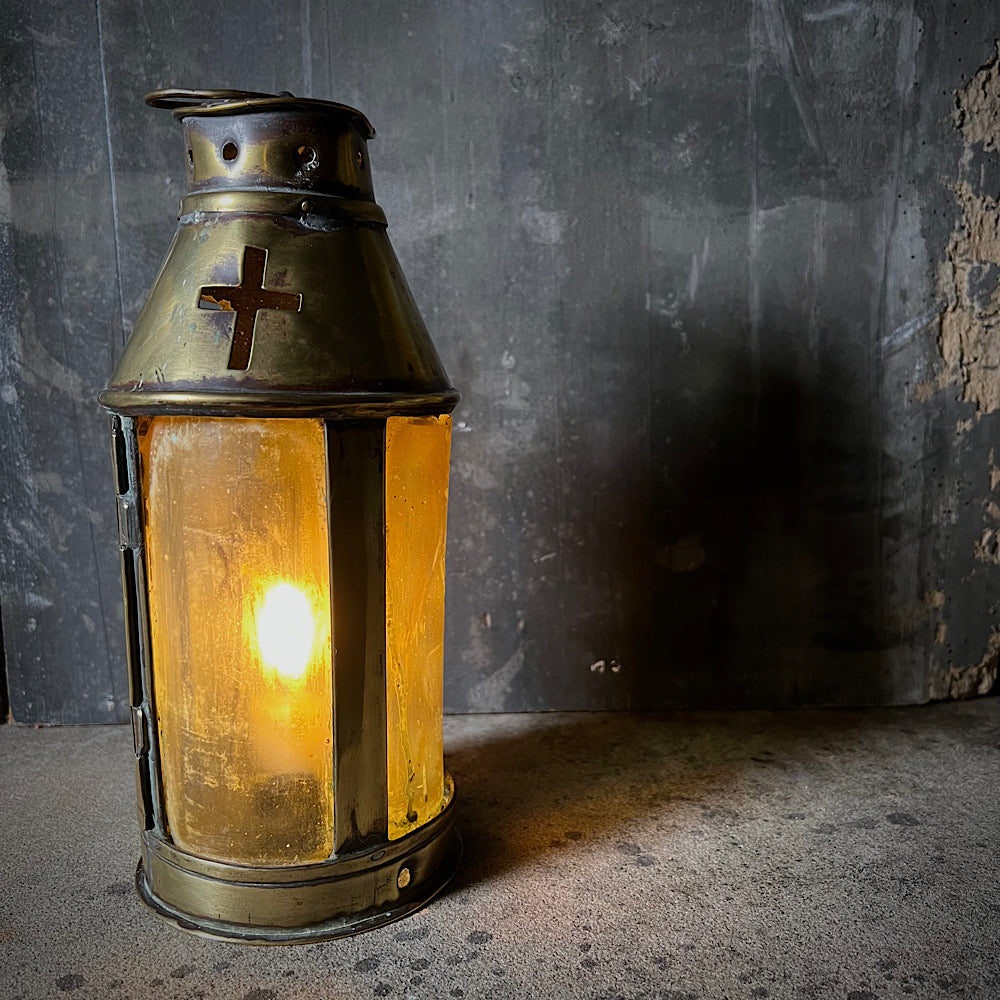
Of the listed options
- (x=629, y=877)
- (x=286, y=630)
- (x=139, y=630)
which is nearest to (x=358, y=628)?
(x=286, y=630)

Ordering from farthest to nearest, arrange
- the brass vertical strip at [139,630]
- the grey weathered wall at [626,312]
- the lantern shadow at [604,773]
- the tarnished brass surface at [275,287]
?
the grey weathered wall at [626,312] → the lantern shadow at [604,773] → the brass vertical strip at [139,630] → the tarnished brass surface at [275,287]

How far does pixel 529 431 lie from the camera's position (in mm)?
2391

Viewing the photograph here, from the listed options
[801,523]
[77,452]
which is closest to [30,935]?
[77,452]

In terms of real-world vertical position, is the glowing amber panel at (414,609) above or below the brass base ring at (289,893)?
above

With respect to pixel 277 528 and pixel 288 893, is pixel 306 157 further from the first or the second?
pixel 288 893

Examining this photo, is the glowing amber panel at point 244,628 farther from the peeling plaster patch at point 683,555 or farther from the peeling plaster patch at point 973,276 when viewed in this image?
the peeling plaster patch at point 973,276

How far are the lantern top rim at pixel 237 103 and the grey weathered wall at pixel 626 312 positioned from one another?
2.99 ft

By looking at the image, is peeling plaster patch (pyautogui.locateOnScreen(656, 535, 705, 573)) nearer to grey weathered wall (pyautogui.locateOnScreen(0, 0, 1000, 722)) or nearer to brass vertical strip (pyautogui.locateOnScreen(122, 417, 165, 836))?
grey weathered wall (pyautogui.locateOnScreen(0, 0, 1000, 722))

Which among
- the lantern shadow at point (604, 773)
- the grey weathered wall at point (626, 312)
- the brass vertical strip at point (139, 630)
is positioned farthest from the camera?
the grey weathered wall at point (626, 312)

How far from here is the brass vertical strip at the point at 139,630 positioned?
4.82 ft

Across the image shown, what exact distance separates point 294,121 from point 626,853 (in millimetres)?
1485

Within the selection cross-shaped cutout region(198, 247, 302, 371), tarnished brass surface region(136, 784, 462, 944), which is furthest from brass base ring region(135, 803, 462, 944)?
cross-shaped cutout region(198, 247, 302, 371)

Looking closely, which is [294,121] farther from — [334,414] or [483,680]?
[483,680]

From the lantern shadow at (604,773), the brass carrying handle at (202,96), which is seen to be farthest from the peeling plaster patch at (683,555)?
the brass carrying handle at (202,96)
